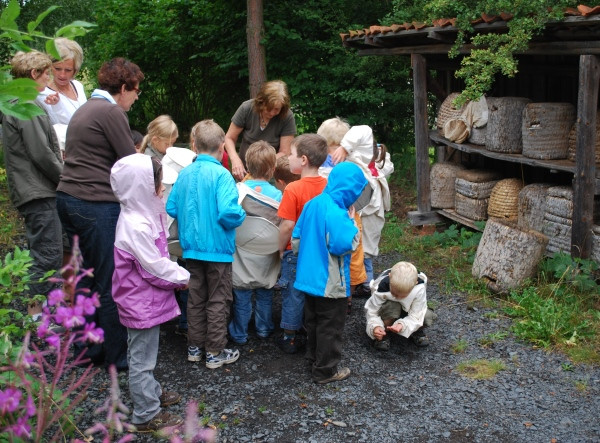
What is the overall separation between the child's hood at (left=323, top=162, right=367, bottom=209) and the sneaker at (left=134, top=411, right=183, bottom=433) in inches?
64.6

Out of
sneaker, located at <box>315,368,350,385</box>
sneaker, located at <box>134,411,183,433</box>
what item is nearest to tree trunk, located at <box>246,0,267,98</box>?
sneaker, located at <box>315,368,350,385</box>

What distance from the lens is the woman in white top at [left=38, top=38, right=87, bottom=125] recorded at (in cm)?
470

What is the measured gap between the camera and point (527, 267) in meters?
5.81

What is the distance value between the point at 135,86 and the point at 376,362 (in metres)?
2.56

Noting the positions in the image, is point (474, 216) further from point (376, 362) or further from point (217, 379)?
point (217, 379)

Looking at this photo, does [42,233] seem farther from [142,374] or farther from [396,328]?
[396,328]

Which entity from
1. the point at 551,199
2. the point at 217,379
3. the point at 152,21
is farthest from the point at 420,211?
the point at 152,21

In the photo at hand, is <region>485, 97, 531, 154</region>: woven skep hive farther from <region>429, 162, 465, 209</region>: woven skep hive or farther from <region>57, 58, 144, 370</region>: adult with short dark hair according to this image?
<region>57, 58, 144, 370</region>: adult with short dark hair

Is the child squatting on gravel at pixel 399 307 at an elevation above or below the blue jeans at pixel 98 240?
below

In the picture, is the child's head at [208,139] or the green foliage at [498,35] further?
the green foliage at [498,35]

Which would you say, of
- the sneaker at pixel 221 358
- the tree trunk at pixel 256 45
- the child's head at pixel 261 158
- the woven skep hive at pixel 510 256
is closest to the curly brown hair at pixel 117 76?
the child's head at pixel 261 158

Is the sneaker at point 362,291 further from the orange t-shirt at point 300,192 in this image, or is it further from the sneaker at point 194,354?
the sneaker at point 194,354

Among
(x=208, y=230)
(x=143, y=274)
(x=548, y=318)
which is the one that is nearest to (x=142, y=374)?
(x=143, y=274)

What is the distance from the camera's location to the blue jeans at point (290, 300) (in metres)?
4.73
